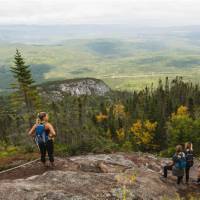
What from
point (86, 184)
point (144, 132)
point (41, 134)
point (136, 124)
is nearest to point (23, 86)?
point (41, 134)

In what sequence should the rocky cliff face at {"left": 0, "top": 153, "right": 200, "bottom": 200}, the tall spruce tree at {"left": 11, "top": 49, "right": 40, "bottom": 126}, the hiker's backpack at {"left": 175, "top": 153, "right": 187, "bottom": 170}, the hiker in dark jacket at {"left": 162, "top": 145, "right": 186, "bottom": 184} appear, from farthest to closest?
the tall spruce tree at {"left": 11, "top": 49, "right": 40, "bottom": 126} → the hiker's backpack at {"left": 175, "top": 153, "right": 187, "bottom": 170} → the hiker in dark jacket at {"left": 162, "top": 145, "right": 186, "bottom": 184} → the rocky cliff face at {"left": 0, "top": 153, "right": 200, "bottom": 200}

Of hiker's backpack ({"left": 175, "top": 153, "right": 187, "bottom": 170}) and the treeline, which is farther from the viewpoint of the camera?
the treeline

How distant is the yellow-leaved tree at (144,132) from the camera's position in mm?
99938

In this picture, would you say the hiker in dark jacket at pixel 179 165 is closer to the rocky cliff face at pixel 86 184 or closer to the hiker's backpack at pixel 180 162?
the hiker's backpack at pixel 180 162

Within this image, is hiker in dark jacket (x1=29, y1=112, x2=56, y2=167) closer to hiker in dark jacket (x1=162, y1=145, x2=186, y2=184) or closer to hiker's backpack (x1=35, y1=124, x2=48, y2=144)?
hiker's backpack (x1=35, y1=124, x2=48, y2=144)

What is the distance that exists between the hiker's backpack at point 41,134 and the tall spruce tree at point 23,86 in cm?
3488

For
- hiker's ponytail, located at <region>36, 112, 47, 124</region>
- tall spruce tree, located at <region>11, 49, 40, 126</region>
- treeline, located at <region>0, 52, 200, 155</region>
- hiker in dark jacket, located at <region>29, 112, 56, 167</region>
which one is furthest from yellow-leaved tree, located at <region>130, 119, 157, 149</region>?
hiker's ponytail, located at <region>36, 112, 47, 124</region>

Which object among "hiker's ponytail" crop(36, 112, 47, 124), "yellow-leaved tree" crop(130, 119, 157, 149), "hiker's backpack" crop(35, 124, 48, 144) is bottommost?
"yellow-leaved tree" crop(130, 119, 157, 149)

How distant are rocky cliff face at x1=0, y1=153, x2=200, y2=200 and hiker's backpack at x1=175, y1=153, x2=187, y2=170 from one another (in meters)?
1.03

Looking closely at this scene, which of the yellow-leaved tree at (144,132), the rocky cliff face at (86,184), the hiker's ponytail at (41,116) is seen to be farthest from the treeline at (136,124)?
the hiker's ponytail at (41,116)

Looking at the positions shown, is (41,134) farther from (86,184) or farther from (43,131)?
(86,184)

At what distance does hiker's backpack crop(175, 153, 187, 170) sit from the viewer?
21084 millimetres

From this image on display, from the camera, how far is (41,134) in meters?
19.0

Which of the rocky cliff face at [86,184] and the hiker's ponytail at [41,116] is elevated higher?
the hiker's ponytail at [41,116]
